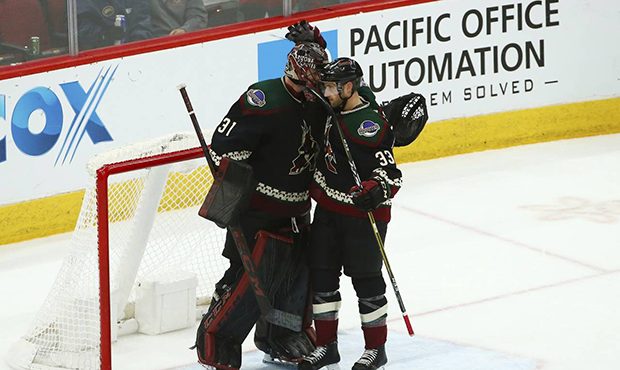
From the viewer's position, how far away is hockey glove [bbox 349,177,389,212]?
194 inches

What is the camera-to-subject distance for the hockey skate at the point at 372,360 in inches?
206

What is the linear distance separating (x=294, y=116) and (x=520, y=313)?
1.44 meters

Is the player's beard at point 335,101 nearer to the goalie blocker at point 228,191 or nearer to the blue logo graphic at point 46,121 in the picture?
the goalie blocker at point 228,191

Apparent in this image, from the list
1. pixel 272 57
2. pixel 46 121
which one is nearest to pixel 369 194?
pixel 46 121

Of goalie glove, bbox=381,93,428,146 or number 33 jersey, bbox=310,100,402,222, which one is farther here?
goalie glove, bbox=381,93,428,146

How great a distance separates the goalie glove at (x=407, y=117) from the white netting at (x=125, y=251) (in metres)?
0.79

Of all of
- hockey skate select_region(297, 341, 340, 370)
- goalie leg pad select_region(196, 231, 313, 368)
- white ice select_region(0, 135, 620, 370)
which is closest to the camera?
goalie leg pad select_region(196, 231, 313, 368)

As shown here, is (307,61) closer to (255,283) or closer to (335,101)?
(335,101)

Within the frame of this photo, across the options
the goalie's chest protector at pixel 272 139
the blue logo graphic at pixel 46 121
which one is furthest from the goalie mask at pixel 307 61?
the blue logo graphic at pixel 46 121

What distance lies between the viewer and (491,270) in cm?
658

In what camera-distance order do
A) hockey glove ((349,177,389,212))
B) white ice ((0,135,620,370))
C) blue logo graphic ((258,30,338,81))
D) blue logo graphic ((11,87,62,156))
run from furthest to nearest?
blue logo graphic ((258,30,338,81)), blue logo graphic ((11,87,62,156)), white ice ((0,135,620,370)), hockey glove ((349,177,389,212))

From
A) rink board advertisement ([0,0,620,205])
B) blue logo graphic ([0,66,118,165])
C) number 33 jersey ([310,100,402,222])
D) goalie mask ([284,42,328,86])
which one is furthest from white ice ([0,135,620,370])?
goalie mask ([284,42,328,86])

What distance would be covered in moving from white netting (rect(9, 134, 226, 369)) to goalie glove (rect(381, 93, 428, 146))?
2.60 feet

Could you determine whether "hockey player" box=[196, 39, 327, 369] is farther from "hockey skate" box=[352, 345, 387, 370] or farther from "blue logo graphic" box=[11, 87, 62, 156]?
"blue logo graphic" box=[11, 87, 62, 156]
